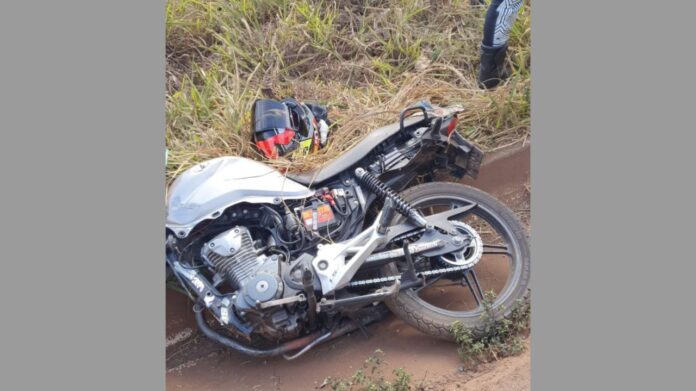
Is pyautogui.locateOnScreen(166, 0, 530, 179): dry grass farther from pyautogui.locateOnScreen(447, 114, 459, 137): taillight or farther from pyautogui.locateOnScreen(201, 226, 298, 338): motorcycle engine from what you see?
pyautogui.locateOnScreen(201, 226, 298, 338): motorcycle engine

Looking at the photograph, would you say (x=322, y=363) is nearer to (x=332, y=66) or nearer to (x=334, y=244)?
(x=334, y=244)

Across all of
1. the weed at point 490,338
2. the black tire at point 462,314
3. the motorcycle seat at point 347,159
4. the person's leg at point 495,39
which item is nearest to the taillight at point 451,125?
the motorcycle seat at point 347,159

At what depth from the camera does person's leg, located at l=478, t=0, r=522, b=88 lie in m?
6.25

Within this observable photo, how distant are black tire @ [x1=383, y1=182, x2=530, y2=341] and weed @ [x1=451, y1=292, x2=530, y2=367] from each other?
0.04m

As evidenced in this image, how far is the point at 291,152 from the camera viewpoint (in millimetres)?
5703

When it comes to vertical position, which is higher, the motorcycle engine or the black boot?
the black boot

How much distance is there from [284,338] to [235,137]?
1.90 meters

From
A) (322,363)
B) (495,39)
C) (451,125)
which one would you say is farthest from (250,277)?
(495,39)

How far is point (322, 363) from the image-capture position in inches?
207

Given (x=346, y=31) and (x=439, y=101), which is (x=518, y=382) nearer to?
(x=439, y=101)

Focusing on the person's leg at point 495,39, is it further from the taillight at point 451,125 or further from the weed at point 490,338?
the weed at point 490,338

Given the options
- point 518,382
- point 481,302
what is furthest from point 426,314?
point 518,382

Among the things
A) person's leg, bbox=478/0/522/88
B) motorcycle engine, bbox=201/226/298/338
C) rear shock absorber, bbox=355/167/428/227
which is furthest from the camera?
person's leg, bbox=478/0/522/88

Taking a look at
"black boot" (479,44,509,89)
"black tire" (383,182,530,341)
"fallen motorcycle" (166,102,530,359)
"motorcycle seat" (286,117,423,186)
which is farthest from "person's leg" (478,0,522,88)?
"black tire" (383,182,530,341)
